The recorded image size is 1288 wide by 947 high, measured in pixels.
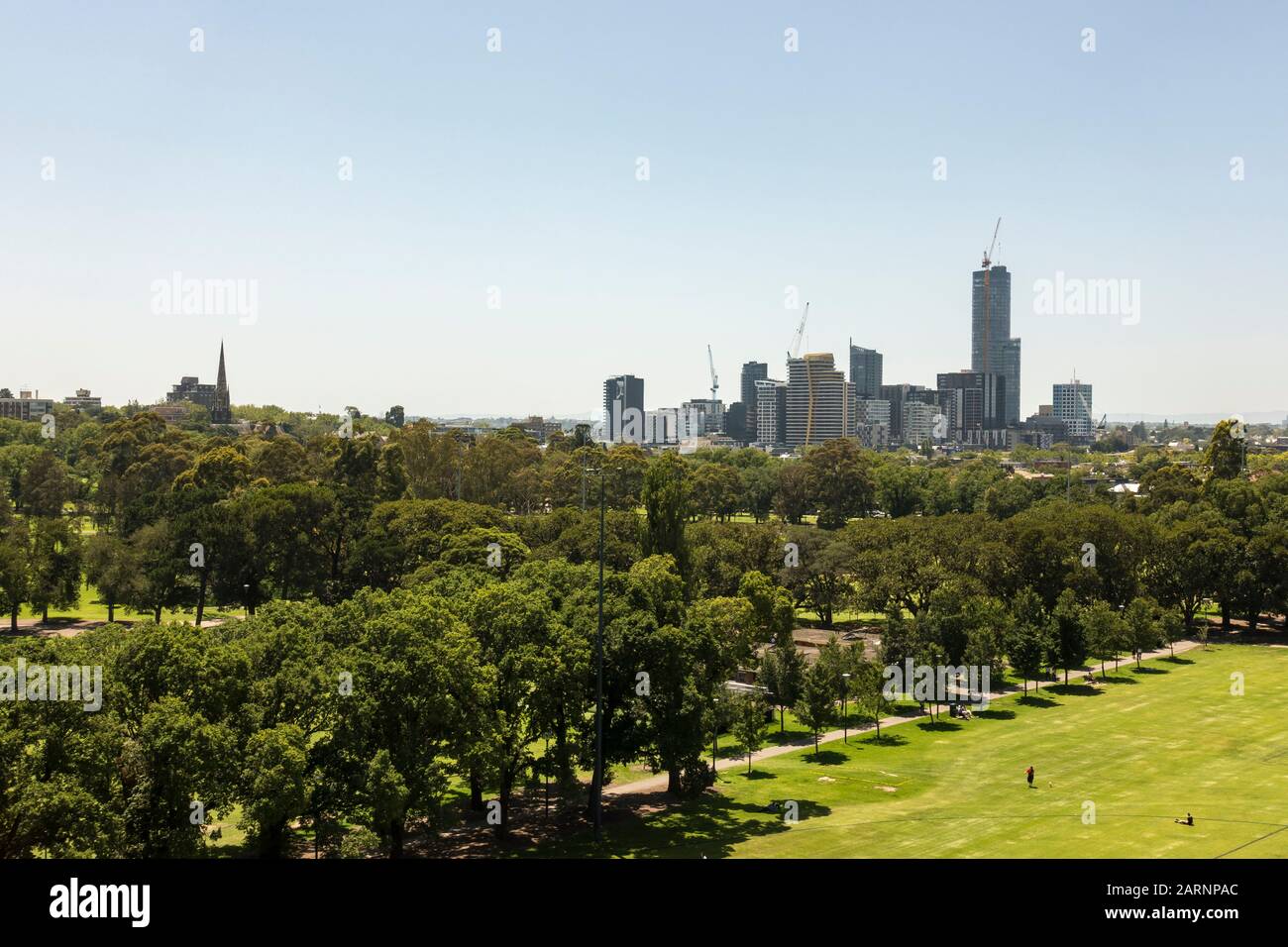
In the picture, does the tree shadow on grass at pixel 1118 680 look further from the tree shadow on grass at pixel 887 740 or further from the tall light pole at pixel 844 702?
the tree shadow on grass at pixel 887 740

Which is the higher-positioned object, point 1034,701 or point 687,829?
point 687,829

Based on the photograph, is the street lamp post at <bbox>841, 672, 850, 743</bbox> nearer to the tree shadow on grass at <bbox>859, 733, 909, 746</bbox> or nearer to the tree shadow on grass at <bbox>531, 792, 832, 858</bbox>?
the tree shadow on grass at <bbox>859, 733, 909, 746</bbox>

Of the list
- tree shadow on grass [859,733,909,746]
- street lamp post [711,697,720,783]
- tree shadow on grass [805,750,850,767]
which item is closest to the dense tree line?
street lamp post [711,697,720,783]

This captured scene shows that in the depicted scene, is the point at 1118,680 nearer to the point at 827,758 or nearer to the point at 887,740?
the point at 887,740

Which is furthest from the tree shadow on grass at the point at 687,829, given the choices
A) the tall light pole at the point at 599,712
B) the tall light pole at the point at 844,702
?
the tall light pole at the point at 844,702

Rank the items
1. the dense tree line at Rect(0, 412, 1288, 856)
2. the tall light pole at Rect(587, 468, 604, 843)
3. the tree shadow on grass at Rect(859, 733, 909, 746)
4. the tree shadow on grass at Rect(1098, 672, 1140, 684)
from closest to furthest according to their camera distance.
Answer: the dense tree line at Rect(0, 412, 1288, 856) → the tall light pole at Rect(587, 468, 604, 843) → the tree shadow on grass at Rect(859, 733, 909, 746) → the tree shadow on grass at Rect(1098, 672, 1140, 684)

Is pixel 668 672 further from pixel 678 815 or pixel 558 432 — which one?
pixel 558 432

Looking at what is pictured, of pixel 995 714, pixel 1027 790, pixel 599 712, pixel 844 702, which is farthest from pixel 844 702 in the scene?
pixel 599 712
